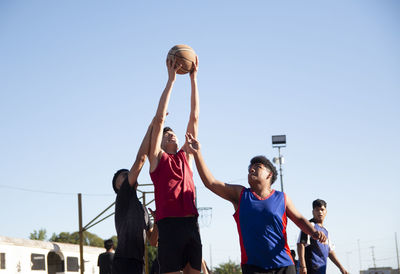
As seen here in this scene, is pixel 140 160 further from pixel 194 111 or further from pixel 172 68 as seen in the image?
pixel 172 68

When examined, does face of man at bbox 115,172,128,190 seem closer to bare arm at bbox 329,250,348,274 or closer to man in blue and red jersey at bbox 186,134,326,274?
man in blue and red jersey at bbox 186,134,326,274

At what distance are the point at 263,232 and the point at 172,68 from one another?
223 centimetres

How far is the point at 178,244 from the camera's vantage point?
6.00 m

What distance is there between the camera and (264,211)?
6078mm

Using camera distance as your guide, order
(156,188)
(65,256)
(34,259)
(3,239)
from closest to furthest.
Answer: (156,188) → (3,239) → (34,259) → (65,256)

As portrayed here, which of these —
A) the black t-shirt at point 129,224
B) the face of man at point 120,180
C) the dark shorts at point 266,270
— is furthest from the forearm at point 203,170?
the face of man at point 120,180

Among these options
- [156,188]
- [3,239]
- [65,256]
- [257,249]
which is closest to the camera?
[257,249]

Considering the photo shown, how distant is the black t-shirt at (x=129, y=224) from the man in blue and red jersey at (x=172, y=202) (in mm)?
299

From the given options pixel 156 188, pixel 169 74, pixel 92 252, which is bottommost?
pixel 92 252

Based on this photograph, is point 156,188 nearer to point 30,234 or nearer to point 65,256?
point 65,256

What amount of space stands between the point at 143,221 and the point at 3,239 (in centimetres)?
2746

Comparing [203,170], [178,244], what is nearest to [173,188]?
[203,170]

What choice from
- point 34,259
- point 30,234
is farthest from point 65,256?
point 30,234

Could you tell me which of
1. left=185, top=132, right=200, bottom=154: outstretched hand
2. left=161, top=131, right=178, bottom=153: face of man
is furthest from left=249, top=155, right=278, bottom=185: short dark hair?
left=161, top=131, right=178, bottom=153: face of man
